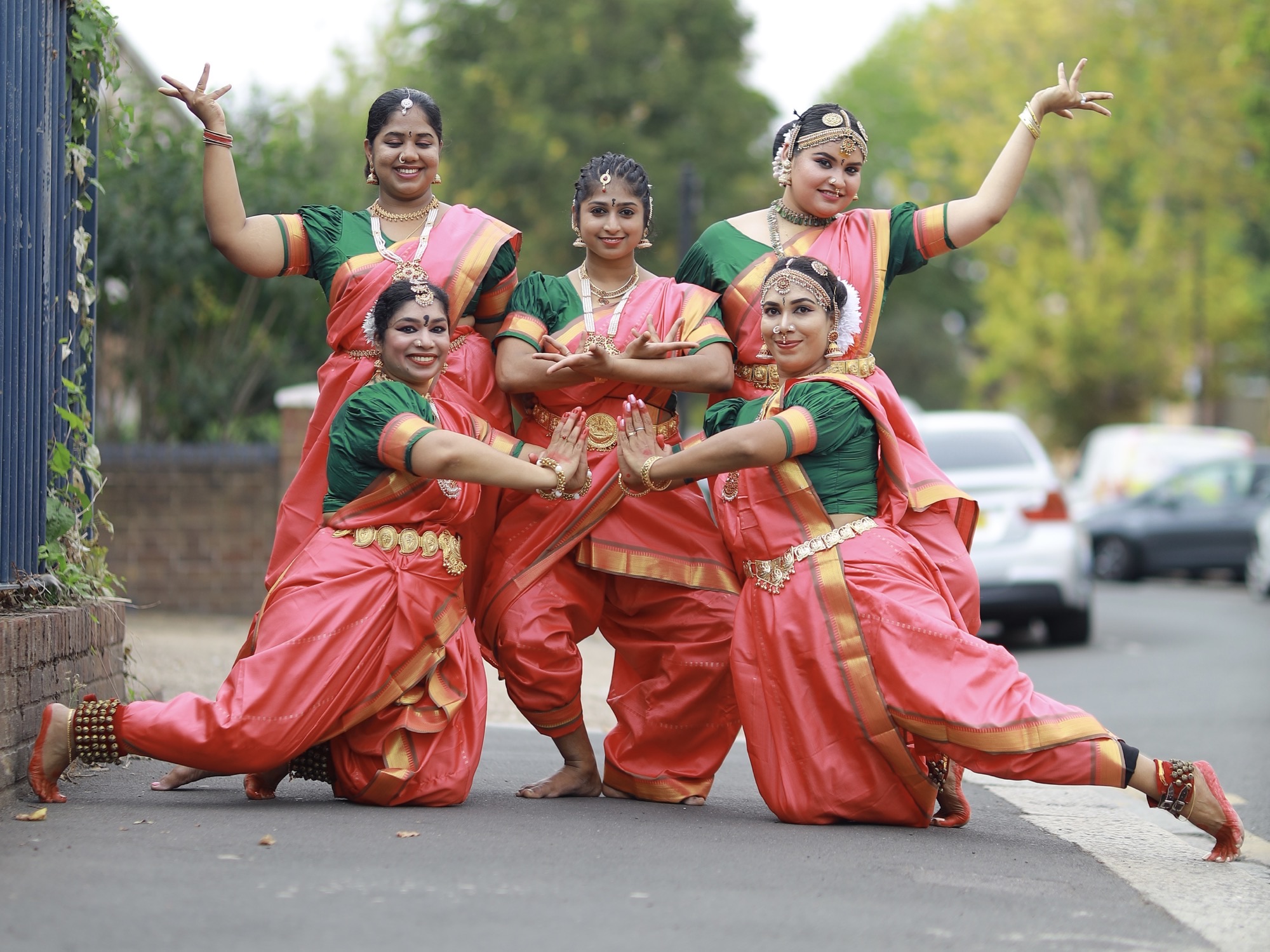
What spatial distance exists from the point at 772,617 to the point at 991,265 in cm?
3995

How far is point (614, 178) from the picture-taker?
5344 millimetres

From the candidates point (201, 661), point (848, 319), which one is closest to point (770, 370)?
point (848, 319)

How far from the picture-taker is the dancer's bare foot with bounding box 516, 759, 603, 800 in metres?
5.43

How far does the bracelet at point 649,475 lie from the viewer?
16.8ft

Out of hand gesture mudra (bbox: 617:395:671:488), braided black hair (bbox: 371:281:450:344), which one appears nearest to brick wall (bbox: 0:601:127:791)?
braided black hair (bbox: 371:281:450:344)

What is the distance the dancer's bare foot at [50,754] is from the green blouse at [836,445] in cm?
222

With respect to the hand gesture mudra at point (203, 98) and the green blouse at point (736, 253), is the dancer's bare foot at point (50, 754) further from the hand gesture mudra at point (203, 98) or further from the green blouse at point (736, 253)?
the green blouse at point (736, 253)

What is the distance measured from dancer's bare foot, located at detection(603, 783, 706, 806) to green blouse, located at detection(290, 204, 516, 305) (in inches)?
66.1

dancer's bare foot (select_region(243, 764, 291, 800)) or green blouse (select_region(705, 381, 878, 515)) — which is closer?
green blouse (select_region(705, 381, 878, 515))

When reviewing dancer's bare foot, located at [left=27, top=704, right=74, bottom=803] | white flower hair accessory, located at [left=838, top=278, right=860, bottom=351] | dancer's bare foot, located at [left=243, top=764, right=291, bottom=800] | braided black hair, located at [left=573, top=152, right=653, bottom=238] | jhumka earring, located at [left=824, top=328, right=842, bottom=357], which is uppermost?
braided black hair, located at [left=573, top=152, right=653, bottom=238]

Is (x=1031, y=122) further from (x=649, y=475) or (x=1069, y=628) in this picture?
(x=1069, y=628)

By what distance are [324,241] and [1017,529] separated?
7636 mm

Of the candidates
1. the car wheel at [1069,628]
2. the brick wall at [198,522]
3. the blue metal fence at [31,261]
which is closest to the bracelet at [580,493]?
the blue metal fence at [31,261]

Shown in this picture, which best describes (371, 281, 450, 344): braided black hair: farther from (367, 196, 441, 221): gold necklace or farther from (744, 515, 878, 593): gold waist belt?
(744, 515, 878, 593): gold waist belt
